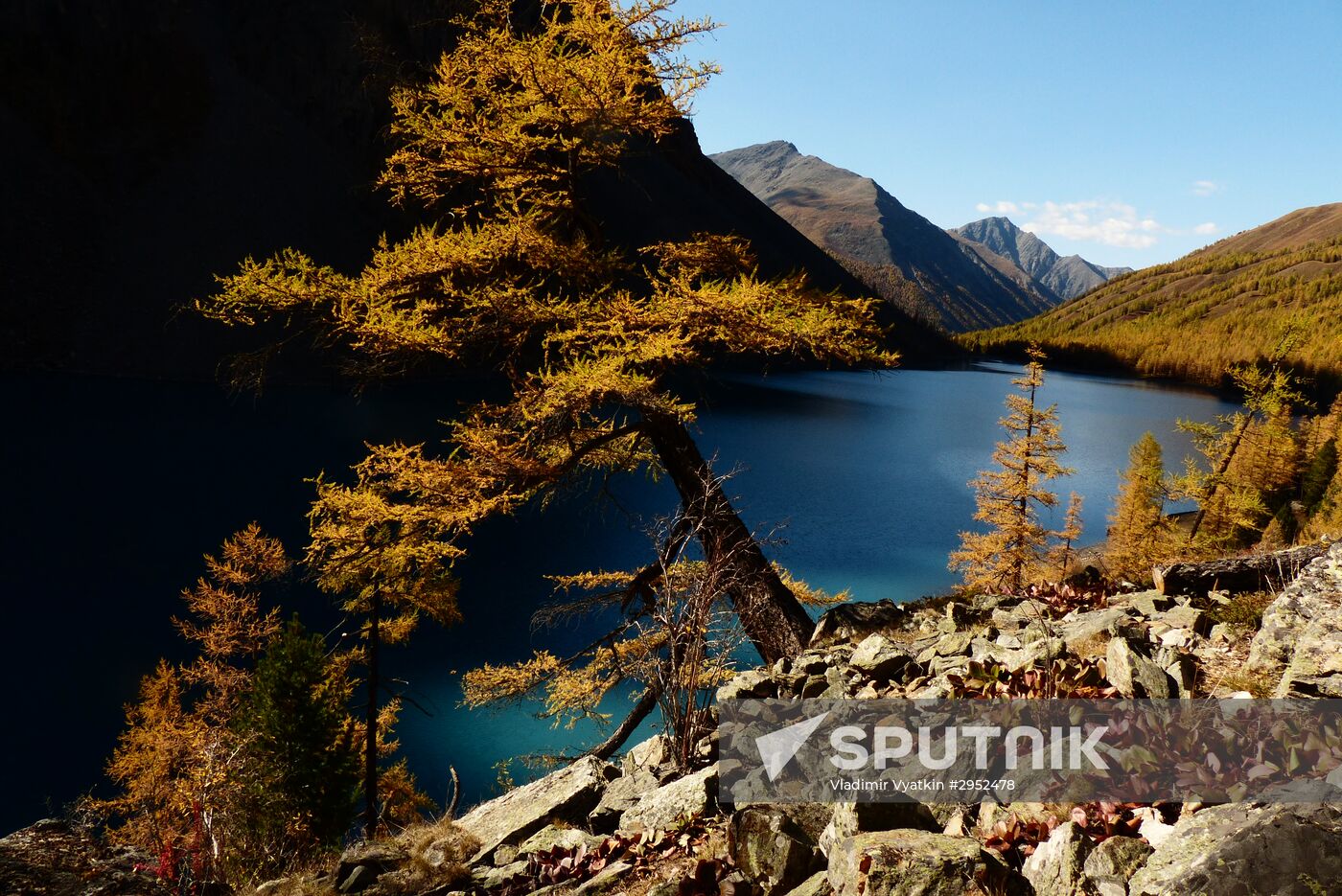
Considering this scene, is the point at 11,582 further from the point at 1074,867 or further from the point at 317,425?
the point at 1074,867

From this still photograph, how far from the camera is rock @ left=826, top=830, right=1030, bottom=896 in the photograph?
312cm

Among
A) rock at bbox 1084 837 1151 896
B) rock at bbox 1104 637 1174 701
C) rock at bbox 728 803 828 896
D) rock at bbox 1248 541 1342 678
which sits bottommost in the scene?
rock at bbox 728 803 828 896

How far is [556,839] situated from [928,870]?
3.54 m

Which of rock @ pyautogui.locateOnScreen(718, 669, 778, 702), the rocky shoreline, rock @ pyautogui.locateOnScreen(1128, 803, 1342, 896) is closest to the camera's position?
rock @ pyautogui.locateOnScreen(1128, 803, 1342, 896)

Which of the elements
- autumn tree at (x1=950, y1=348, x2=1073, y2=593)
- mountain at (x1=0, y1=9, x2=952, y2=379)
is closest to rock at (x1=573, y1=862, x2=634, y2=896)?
autumn tree at (x1=950, y1=348, x2=1073, y2=593)

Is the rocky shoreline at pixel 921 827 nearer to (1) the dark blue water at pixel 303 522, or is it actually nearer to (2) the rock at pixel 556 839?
(2) the rock at pixel 556 839

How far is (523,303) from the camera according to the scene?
7680 mm

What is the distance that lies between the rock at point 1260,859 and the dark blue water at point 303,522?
441cm

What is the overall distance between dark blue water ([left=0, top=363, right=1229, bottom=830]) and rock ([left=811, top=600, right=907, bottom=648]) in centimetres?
180

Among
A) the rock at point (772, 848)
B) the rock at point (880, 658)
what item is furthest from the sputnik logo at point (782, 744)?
the rock at point (880, 658)

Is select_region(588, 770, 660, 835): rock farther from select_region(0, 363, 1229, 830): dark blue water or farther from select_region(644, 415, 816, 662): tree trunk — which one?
select_region(644, 415, 816, 662): tree trunk

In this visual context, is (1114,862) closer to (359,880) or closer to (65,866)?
(359,880)

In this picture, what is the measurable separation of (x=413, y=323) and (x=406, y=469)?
160 cm


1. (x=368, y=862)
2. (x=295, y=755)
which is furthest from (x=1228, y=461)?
(x=295, y=755)
